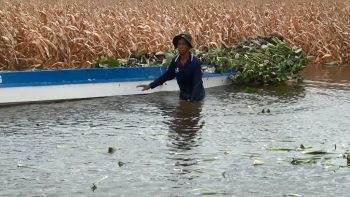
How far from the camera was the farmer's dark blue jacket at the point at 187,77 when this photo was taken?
12.3 m

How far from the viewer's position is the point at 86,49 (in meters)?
14.7

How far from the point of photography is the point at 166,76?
1254cm

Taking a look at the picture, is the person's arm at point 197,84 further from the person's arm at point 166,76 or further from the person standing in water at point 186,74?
the person's arm at point 166,76

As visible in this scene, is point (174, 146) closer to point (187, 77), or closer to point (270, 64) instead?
point (187, 77)

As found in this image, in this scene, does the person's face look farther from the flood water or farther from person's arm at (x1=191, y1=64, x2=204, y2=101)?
the flood water

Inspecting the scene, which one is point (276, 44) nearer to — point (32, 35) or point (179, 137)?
point (32, 35)

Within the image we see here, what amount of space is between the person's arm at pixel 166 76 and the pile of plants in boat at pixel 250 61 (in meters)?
1.29

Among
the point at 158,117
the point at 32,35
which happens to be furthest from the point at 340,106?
the point at 32,35

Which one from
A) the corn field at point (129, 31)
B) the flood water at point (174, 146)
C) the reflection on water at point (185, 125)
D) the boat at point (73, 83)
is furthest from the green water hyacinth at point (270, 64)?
the reflection on water at point (185, 125)

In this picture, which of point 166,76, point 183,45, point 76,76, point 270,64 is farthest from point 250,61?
point 76,76

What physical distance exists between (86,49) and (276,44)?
4.70 metres

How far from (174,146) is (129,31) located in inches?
292

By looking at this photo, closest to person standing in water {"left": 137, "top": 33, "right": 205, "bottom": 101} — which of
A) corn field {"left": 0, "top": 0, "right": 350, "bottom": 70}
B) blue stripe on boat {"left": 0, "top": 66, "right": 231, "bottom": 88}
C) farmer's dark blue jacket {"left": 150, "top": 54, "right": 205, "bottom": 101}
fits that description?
farmer's dark blue jacket {"left": 150, "top": 54, "right": 205, "bottom": 101}

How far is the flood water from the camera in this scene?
703 centimetres
